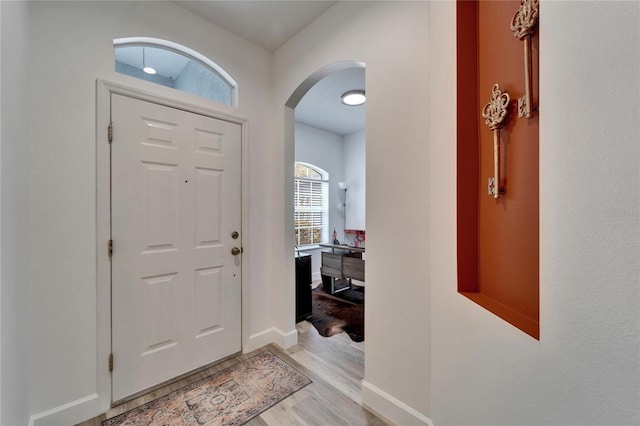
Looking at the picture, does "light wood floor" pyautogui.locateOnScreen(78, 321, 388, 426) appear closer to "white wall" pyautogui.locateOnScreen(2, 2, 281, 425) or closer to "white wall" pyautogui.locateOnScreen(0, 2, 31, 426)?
"white wall" pyautogui.locateOnScreen(2, 2, 281, 425)

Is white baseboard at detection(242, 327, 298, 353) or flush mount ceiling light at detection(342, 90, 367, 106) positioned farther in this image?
flush mount ceiling light at detection(342, 90, 367, 106)

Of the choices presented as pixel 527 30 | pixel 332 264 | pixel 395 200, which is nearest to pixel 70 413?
pixel 395 200

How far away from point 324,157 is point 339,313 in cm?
308

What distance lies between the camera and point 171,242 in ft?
6.31

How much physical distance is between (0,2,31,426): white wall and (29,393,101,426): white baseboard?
14 cm

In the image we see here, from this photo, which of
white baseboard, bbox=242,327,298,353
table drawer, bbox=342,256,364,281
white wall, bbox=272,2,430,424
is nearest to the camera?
white wall, bbox=272,2,430,424

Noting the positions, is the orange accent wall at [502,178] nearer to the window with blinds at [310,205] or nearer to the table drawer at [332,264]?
the table drawer at [332,264]

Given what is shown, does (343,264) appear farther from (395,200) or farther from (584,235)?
(584,235)

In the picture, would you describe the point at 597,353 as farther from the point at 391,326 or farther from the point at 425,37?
the point at 425,37

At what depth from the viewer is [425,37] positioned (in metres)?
1.44

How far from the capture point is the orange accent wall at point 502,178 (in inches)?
32.3

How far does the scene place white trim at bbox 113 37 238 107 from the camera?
177cm

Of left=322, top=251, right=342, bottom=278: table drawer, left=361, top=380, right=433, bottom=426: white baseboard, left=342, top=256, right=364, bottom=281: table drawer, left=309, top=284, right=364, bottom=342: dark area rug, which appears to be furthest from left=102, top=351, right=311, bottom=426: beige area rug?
left=322, top=251, right=342, bottom=278: table drawer

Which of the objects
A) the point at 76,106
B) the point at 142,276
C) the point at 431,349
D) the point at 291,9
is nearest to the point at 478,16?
the point at 291,9
